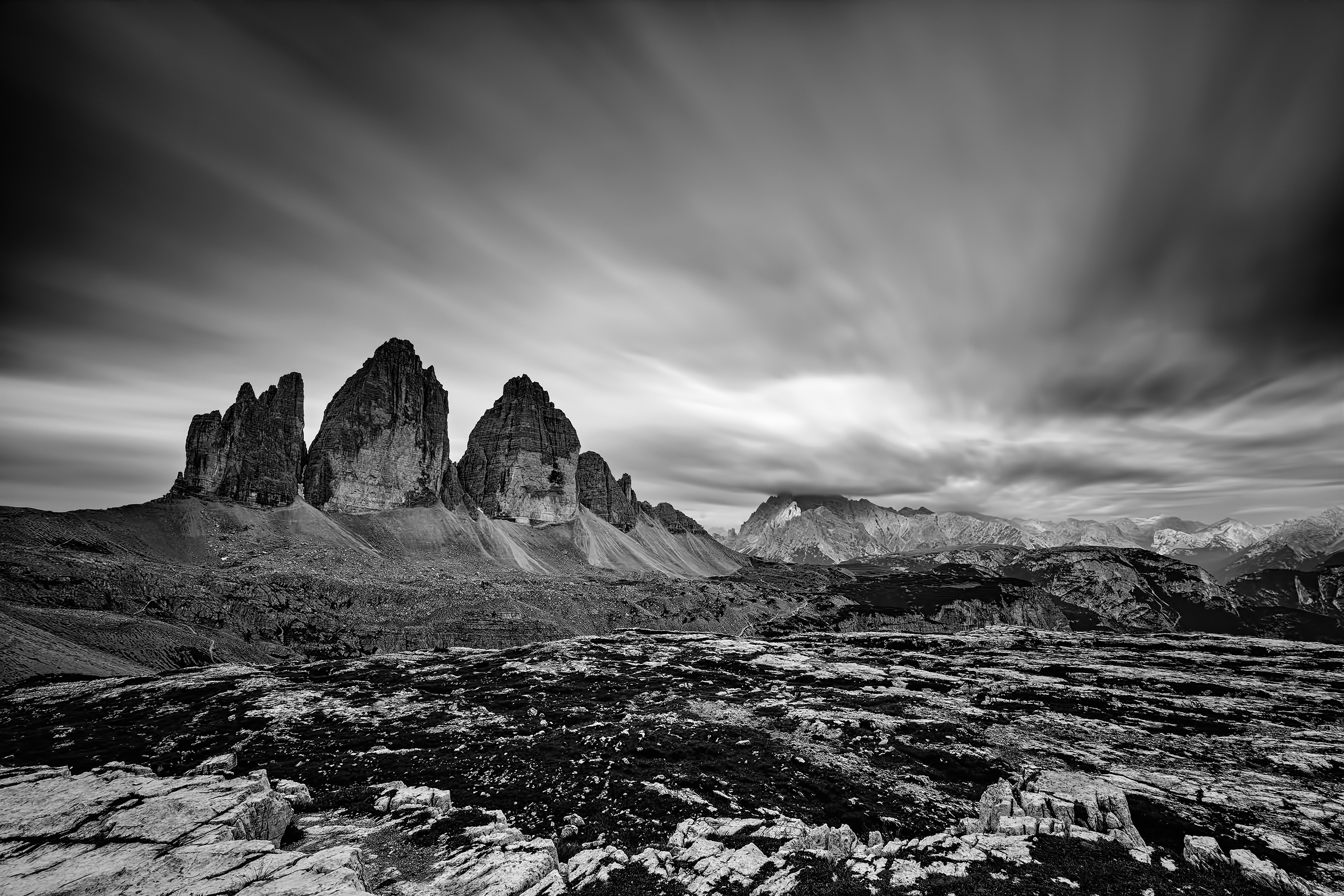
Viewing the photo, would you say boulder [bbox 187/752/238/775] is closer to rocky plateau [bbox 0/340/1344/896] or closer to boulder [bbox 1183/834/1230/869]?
rocky plateau [bbox 0/340/1344/896]

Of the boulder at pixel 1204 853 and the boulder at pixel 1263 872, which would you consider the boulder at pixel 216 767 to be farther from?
the boulder at pixel 1263 872

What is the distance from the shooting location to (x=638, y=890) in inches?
699

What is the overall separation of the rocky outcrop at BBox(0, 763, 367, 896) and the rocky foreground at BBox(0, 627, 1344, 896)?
0.13 m

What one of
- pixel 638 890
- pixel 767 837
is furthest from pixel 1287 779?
pixel 638 890

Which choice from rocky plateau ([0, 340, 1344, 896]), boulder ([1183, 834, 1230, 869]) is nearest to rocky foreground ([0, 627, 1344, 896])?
boulder ([1183, 834, 1230, 869])

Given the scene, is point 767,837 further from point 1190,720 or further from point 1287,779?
point 1190,720

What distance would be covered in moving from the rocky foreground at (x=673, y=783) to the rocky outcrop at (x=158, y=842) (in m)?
0.13

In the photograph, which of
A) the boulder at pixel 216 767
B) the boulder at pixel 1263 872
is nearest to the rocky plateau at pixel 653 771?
the boulder at pixel 1263 872

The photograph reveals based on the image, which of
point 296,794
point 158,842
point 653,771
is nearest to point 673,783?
point 653,771

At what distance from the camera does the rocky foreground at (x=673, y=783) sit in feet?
59.2

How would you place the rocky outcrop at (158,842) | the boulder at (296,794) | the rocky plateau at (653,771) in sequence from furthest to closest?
the boulder at (296,794) → the rocky plateau at (653,771) → the rocky outcrop at (158,842)

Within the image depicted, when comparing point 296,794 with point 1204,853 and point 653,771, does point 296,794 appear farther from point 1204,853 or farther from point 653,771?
point 1204,853

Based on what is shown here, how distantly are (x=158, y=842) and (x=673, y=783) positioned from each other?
2222 centimetres

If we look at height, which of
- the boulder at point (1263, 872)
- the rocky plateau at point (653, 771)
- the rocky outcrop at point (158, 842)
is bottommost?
the rocky plateau at point (653, 771)
